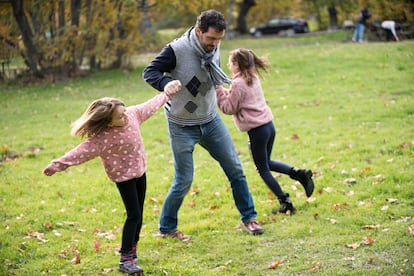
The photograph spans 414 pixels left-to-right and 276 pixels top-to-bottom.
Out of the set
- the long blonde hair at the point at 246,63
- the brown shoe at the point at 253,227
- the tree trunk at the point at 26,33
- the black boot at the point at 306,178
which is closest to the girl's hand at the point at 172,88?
the long blonde hair at the point at 246,63

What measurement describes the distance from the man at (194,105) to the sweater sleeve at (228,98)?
41 centimetres

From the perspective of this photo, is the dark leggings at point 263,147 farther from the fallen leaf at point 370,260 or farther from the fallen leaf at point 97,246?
the fallen leaf at point 97,246

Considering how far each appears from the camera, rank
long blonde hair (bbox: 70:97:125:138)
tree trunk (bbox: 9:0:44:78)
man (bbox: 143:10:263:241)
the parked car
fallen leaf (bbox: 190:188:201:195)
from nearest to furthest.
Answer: long blonde hair (bbox: 70:97:125:138) < man (bbox: 143:10:263:241) < fallen leaf (bbox: 190:188:201:195) < tree trunk (bbox: 9:0:44:78) < the parked car

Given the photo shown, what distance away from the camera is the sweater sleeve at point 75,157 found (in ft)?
15.5

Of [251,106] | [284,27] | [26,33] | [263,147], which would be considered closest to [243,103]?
[251,106]

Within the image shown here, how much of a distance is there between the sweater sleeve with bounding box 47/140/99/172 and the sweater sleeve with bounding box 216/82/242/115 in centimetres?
174

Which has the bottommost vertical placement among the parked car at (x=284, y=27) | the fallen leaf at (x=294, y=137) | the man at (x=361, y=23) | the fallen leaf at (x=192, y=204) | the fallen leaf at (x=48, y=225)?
the parked car at (x=284, y=27)

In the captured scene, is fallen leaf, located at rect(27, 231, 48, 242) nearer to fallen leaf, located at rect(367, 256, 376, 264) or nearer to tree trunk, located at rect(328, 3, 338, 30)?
fallen leaf, located at rect(367, 256, 376, 264)

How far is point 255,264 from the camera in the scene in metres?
5.26

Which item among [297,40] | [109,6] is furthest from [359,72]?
[297,40]

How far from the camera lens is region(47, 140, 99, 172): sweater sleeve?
15.5ft

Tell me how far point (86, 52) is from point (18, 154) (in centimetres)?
1026

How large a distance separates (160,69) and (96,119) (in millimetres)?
857

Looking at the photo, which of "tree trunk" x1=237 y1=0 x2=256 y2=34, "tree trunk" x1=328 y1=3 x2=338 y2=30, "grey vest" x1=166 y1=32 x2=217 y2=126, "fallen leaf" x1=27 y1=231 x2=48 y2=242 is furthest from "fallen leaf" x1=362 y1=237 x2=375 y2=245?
"tree trunk" x1=237 y1=0 x2=256 y2=34
